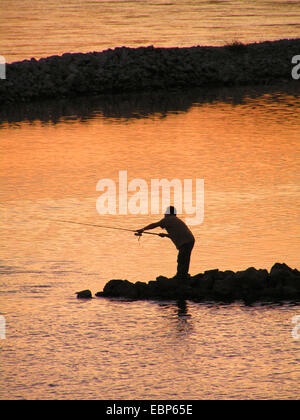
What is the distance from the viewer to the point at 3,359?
16125 mm

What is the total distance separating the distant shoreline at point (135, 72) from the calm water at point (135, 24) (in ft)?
27.4

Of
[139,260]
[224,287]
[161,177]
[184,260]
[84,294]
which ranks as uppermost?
[161,177]

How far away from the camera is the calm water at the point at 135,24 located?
71.5 metres

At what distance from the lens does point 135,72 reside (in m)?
53.7

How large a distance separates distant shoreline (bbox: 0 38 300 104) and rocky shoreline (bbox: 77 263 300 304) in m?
32.0

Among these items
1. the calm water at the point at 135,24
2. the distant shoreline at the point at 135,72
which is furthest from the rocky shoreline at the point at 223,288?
the calm water at the point at 135,24

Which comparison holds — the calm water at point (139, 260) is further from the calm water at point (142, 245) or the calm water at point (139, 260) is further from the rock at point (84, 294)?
the rock at point (84, 294)

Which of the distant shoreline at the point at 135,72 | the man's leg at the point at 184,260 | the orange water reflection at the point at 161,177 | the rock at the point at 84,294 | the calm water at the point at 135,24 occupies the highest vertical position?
the calm water at the point at 135,24

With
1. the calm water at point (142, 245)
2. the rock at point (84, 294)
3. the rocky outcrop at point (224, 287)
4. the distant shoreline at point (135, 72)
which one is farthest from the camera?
the distant shoreline at point (135, 72)

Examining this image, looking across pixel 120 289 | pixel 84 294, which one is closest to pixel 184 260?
pixel 120 289

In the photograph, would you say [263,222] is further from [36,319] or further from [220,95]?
[220,95]

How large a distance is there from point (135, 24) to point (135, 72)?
36005mm

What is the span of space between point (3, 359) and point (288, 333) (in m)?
4.65

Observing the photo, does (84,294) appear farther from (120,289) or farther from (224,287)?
(224,287)
